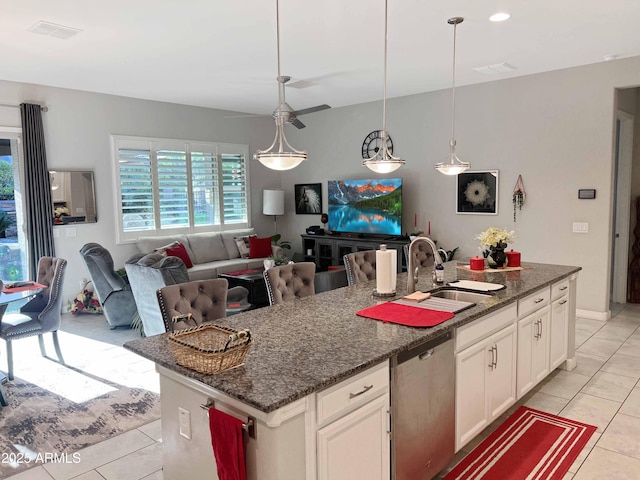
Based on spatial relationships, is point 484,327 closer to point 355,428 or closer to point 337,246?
point 355,428

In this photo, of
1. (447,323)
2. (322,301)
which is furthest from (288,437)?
(322,301)

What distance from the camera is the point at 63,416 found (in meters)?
3.41

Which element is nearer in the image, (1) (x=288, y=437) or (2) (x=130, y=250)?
(1) (x=288, y=437)

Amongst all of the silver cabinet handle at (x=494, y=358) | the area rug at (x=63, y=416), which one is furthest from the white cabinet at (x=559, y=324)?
the area rug at (x=63, y=416)

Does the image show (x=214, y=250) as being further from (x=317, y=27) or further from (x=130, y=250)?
(x=317, y=27)

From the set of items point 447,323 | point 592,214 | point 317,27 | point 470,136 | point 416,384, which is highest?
point 317,27

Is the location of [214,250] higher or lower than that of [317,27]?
lower

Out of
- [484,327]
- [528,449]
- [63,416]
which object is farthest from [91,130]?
[528,449]

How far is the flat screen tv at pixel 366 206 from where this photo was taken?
704cm

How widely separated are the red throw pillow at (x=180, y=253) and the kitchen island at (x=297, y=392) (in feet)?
13.5

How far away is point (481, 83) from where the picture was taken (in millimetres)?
6219

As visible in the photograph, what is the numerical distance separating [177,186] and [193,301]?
197 inches

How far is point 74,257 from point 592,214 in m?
6.49

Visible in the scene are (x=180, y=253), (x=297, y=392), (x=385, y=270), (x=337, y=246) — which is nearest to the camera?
(x=297, y=392)
